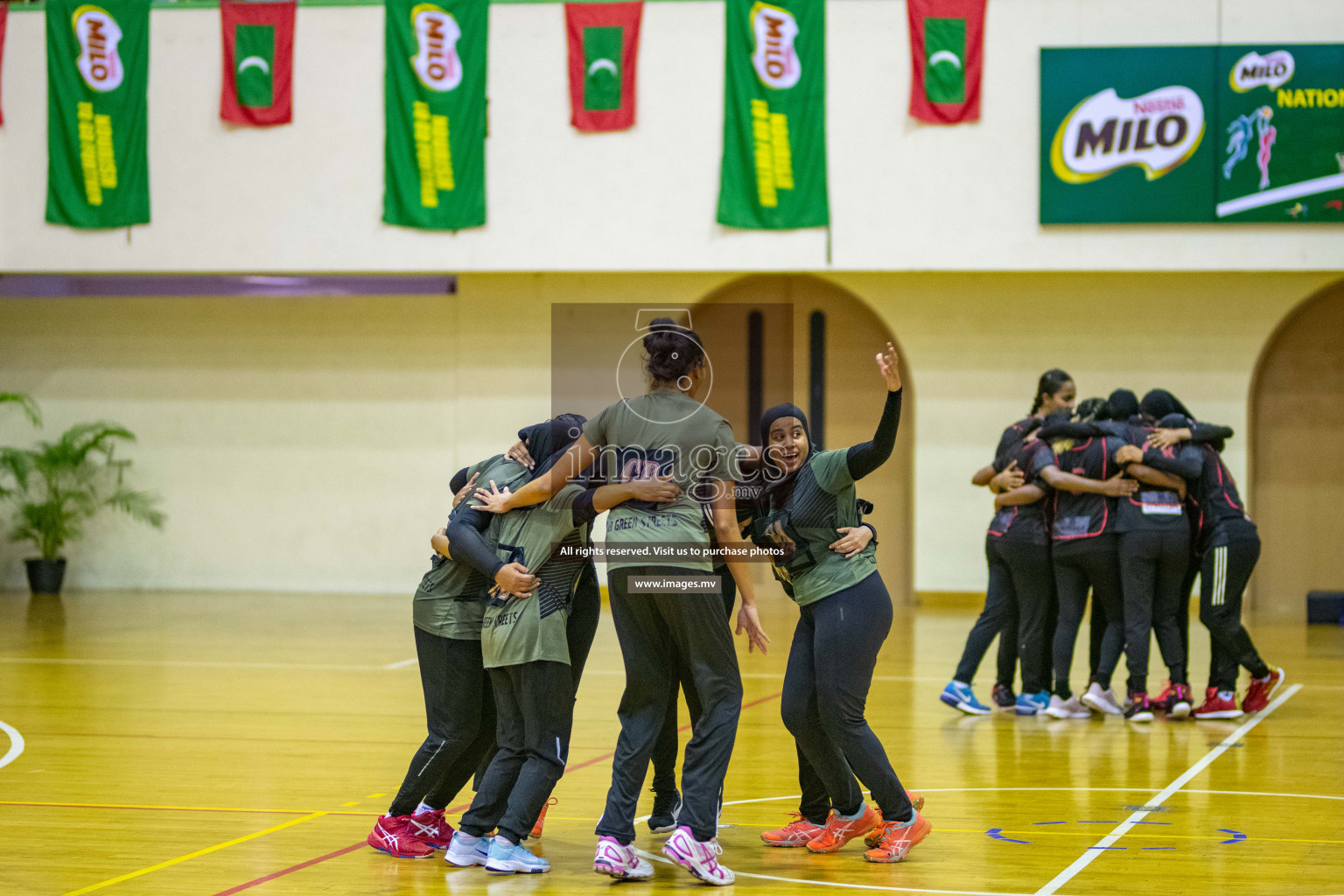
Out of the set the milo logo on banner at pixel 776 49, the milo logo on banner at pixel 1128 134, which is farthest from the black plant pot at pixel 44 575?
the milo logo on banner at pixel 1128 134

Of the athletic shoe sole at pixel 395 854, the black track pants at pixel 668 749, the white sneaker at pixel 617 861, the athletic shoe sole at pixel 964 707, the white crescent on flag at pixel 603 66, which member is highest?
the white crescent on flag at pixel 603 66

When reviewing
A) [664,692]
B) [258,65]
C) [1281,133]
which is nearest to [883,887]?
[664,692]

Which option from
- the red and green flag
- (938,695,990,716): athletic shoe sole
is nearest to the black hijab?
(938,695,990,716): athletic shoe sole

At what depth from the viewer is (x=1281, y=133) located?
14.7 meters

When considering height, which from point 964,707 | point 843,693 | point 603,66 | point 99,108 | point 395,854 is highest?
point 603,66

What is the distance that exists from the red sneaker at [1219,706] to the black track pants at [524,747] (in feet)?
16.9

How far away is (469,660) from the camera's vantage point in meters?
5.23

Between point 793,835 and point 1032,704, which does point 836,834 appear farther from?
point 1032,704

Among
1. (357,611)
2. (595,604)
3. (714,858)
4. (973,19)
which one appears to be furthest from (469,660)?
(973,19)

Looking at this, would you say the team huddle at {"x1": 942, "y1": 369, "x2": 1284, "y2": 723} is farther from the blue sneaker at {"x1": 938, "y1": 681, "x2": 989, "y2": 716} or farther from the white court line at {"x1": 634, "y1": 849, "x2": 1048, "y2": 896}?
the white court line at {"x1": 634, "y1": 849, "x2": 1048, "y2": 896}

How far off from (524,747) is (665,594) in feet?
2.72

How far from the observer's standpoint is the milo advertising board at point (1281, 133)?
48.1 ft

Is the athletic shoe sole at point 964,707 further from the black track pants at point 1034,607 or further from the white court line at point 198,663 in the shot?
the white court line at point 198,663

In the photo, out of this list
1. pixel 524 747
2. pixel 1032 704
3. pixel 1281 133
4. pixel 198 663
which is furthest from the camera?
pixel 1281 133
